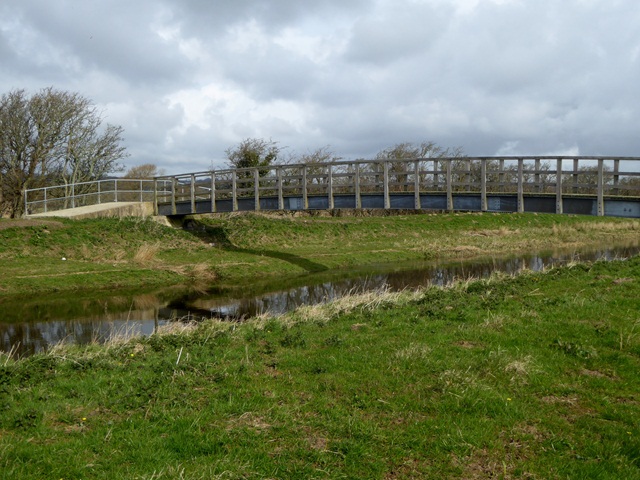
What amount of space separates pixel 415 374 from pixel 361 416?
4.99 feet

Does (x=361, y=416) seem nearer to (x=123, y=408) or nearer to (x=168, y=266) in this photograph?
(x=123, y=408)

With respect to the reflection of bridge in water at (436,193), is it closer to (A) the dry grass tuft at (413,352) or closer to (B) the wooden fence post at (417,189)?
(B) the wooden fence post at (417,189)

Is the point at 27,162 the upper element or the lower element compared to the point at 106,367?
upper

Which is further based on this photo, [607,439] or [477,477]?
[607,439]

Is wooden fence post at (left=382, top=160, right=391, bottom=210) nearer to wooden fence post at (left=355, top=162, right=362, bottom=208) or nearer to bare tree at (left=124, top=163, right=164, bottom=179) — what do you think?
wooden fence post at (left=355, top=162, right=362, bottom=208)

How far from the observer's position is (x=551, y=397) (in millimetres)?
7137

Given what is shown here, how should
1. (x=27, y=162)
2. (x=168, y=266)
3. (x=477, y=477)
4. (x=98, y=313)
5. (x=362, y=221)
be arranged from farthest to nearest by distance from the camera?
(x=362, y=221) < (x=27, y=162) < (x=168, y=266) < (x=98, y=313) < (x=477, y=477)

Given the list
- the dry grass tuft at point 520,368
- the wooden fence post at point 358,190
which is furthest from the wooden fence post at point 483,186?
the dry grass tuft at point 520,368

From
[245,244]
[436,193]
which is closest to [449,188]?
[436,193]

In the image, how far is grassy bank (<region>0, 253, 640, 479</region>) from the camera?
18.4 ft

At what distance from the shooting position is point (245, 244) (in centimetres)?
3127

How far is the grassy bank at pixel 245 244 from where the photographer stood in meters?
22.9

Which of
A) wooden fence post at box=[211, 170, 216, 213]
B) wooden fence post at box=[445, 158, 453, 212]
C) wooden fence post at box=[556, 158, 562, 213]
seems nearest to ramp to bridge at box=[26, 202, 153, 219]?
wooden fence post at box=[211, 170, 216, 213]

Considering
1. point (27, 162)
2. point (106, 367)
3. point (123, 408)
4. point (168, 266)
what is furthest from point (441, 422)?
point (27, 162)
